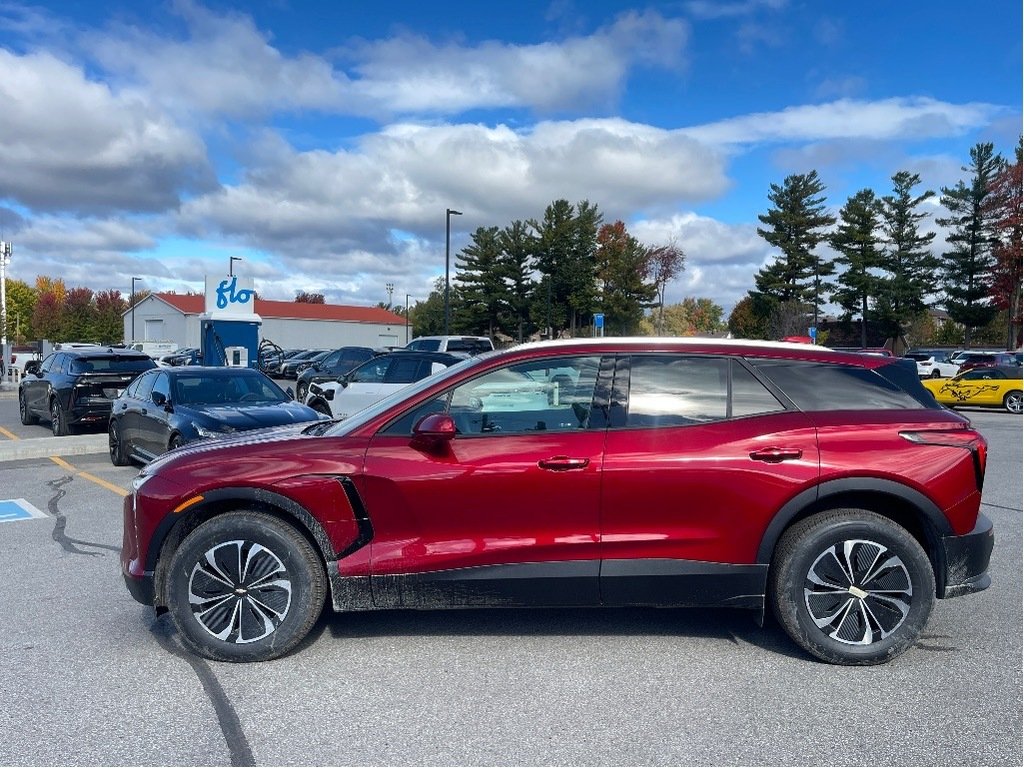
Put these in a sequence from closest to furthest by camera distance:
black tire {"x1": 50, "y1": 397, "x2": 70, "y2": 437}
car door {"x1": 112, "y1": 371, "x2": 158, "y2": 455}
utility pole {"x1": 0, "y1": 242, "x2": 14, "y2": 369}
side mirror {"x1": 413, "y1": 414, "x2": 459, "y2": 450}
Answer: side mirror {"x1": 413, "y1": 414, "x2": 459, "y2": 450}, car door {"x1": 112, "y1": 371, "x2": 158, "y2": 455}, black tire {"x1": 50, "y1": 397, "x2": 70, "y2": 437}, utility pole {"x1": 0, "y1": 242, "x2": 14, "y2": 369}

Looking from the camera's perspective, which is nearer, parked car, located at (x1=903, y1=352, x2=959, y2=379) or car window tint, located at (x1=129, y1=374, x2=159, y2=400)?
car window tint, located at (x1=129, y1=374, x2=159, y2=400)

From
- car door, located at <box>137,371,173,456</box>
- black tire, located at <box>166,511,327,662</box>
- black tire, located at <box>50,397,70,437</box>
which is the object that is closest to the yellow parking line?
car door, located at <box>137,371,173,456</box>

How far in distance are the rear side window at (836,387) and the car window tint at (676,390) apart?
0.89 ft

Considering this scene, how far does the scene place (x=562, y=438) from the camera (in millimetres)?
4312

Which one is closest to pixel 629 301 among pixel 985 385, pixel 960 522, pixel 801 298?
pixel 801 298

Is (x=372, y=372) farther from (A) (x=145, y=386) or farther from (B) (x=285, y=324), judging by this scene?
(B) (x=285, y=324)

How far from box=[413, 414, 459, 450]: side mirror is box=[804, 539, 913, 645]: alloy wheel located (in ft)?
6.50

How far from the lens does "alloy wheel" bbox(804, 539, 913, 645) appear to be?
14.1 feet

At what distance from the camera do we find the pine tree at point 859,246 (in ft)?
202

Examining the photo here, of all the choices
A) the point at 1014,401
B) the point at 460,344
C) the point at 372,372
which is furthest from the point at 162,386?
the point at 1014,401

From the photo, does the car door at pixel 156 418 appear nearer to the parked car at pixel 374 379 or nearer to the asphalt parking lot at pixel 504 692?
the parked car at pixel 374 379

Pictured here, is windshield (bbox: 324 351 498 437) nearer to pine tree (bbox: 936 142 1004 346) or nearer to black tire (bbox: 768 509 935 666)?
black tire (bbox: 768 509 935 666)

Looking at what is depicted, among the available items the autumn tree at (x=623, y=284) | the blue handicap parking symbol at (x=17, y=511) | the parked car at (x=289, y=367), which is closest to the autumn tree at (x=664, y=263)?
the autumn tree at (x=623, y=284)

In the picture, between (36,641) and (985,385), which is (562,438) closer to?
(36,641)
